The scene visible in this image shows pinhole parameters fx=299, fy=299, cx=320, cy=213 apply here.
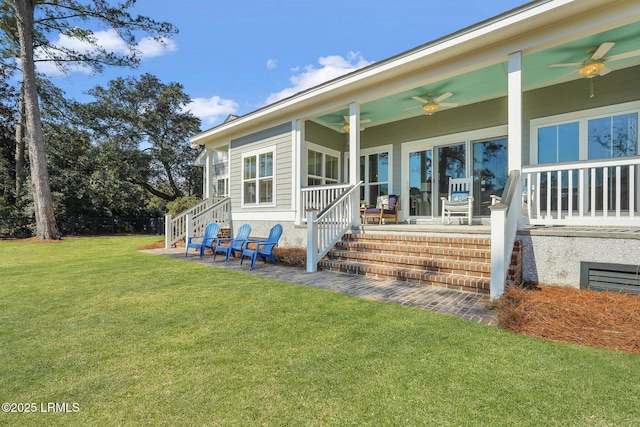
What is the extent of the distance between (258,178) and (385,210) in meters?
3.78

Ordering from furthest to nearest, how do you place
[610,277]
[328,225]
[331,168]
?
[331,168] → [328,225] → [610,277]

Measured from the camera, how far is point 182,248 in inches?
362

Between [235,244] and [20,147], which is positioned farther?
[20,147]

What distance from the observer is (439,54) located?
4.93 meters

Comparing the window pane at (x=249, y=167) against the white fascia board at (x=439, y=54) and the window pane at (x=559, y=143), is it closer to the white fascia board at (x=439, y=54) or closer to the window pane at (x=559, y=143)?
the white fascia board at (x=439, y=54)

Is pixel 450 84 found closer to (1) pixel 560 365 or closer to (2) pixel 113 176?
(1) pixel 560 365

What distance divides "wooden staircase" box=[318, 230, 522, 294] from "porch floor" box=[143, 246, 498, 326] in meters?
0.14

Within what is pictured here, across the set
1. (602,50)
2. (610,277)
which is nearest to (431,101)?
(602,50)

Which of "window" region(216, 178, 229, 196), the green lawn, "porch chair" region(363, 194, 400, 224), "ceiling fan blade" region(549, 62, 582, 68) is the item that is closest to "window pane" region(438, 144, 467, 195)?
"porch chair" region(363, 194, 400, 224)

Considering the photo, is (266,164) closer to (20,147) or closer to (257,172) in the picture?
(257,172)

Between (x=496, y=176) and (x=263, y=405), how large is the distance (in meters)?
7.11

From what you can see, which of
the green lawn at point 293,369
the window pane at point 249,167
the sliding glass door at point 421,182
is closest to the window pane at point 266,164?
the window pane at point 249,167

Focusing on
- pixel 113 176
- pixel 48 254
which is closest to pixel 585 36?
pixel 48 254

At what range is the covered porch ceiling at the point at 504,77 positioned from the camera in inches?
179
